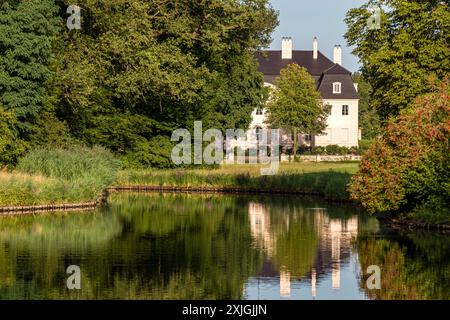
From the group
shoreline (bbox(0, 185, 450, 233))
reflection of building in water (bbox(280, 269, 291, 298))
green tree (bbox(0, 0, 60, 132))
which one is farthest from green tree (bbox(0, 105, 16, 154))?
reflection of building in water (bbox(280, 269, 291, 298))

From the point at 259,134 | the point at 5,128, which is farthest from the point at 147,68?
the point at 259,134

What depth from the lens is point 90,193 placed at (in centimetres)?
4066

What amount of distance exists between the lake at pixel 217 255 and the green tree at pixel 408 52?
8782 mm

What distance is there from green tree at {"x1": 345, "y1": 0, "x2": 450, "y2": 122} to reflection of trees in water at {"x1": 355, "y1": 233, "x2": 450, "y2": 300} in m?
16.0

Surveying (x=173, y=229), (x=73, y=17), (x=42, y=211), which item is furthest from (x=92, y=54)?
(x=173, y=229)

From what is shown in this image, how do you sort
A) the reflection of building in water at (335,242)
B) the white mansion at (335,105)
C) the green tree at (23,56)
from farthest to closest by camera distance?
the white mansion at (335,105) → the green tree at (23,56) → the reflection of building in water at (335,242)

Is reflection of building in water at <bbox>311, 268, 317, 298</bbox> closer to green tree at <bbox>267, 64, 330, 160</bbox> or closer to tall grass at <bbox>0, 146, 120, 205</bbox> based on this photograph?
tall grass at <bbox>0, 146, 120, 205</bbox>

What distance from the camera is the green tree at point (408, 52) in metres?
44.0

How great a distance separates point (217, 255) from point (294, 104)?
59.3 meters

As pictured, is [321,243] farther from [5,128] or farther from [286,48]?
[286,48]

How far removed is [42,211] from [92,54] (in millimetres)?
16388

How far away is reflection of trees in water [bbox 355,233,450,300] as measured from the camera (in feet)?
61.6

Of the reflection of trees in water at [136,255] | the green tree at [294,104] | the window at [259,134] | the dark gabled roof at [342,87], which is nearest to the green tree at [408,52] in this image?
the reflection of trees in water at [136,255]

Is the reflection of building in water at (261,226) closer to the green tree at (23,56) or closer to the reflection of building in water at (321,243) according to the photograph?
the reflection of building in water at (321,243)
